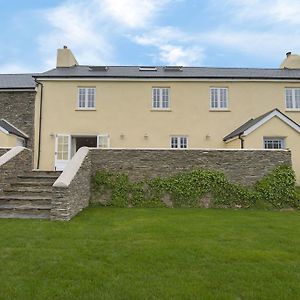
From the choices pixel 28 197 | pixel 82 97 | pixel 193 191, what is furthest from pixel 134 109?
pixel 28 197

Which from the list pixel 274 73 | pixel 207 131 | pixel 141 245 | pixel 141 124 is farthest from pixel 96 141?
pixel 141 245

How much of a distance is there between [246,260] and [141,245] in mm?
2154

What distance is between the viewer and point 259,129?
1741 centimetres

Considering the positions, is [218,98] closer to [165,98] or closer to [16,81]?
[165,98]

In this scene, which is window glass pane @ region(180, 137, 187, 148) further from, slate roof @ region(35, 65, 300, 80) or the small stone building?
the small stone building

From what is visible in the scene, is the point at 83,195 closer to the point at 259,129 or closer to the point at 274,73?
the point at 259,129

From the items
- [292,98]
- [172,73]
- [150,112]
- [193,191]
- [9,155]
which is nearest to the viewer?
[9,155]

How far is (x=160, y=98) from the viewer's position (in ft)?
70.2

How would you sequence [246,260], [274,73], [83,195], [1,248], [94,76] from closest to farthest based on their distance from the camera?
[246,260] → [1,248] → [83,195] → [94,76] → [274,73]

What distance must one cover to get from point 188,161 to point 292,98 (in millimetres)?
10840

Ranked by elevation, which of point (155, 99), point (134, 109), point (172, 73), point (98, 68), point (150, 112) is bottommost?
point (150, 112)

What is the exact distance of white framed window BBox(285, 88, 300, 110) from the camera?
70.4 ft

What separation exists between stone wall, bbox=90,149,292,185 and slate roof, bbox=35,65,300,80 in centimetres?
821

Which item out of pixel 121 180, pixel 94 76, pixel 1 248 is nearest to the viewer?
pixel 1 248
